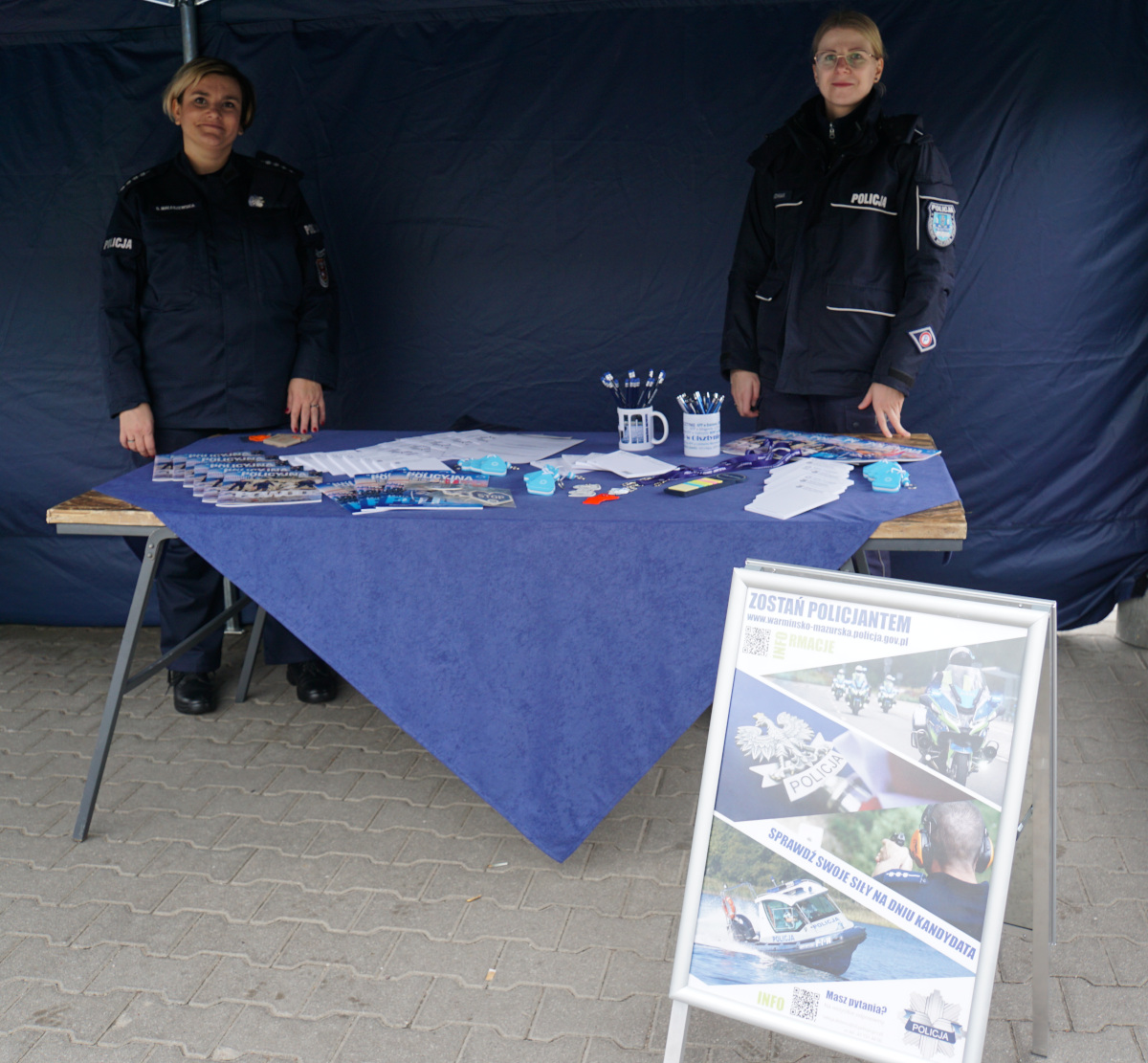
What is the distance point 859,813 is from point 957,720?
190 millimetres

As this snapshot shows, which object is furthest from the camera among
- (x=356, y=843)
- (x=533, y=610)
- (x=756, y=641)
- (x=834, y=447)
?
(x=834, y=447)

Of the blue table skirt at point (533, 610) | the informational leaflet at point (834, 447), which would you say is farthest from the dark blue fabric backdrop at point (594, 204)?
the blue table skirt at point (533, 610)

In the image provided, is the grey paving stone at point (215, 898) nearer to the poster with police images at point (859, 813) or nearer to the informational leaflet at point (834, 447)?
the poster with police images at point (859, 813)

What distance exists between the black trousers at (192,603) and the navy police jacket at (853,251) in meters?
1.51

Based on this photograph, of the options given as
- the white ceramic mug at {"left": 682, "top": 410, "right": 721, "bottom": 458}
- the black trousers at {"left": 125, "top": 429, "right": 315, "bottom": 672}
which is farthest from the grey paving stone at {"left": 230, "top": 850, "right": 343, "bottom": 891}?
the white ceramic mug at {"left": 682, "top": 410, "right": 721, "bottom": 458}

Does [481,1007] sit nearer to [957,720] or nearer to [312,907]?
[312,907]

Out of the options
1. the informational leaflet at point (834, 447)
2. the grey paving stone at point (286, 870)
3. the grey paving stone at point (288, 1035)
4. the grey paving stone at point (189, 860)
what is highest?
the informational leaflet at point (834, 447)

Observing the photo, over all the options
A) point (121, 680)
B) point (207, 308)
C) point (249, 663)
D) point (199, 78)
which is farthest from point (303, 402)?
point (121, 680)

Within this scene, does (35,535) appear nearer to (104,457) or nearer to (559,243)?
(104,457)

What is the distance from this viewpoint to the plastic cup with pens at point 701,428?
2.49m

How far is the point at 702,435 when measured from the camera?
2.50 meters

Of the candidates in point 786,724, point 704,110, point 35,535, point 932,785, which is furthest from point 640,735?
point 35,535

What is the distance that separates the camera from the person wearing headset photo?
1.44 m

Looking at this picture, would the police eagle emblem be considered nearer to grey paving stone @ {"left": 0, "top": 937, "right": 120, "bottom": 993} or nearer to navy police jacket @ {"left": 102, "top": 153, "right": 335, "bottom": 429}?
navy police jacket @ {"left": 102, "top": 153, "right": 335, "bottom": 429}
